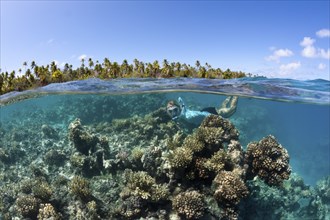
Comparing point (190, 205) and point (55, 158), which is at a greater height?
point (55, 158)

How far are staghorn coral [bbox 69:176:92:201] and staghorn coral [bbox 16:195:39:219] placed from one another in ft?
3.99

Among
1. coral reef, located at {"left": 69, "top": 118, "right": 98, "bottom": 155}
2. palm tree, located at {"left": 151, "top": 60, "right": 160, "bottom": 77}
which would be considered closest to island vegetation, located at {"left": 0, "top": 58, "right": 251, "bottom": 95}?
palm tree, located at {"left": 151, "top": 60, "right": 160, "bottom": 77}

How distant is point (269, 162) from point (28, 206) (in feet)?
25.2

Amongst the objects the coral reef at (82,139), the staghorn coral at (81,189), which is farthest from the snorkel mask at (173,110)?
the staghorn coral at (81,189)

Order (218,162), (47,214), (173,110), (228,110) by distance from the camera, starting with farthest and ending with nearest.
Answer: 1. (228,110)
2. (173,110)
3. (47,214)
4. (218,162)

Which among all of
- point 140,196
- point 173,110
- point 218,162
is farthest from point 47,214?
point 173,110

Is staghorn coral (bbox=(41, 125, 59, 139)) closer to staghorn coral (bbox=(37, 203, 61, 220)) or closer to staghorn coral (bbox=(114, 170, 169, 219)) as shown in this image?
staghorn coral (bbox=(37, 203, 61, 220))

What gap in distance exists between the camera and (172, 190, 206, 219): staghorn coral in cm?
796

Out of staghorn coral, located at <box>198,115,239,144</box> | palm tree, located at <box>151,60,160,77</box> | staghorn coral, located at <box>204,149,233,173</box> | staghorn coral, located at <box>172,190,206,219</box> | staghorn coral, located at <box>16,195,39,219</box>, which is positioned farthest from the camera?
palm tree, located at <box>151,60,160,77</box>

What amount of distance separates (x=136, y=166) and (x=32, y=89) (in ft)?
40.3

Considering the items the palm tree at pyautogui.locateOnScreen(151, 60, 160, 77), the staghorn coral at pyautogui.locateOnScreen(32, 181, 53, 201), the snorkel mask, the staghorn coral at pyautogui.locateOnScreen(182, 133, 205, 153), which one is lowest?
the staghorn coral at pyautogui.locateOnScreen(32, 181, 53, 201)

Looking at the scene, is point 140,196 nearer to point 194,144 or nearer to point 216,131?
point 194,144

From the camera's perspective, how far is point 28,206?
31.6ft

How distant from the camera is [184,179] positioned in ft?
29.3
